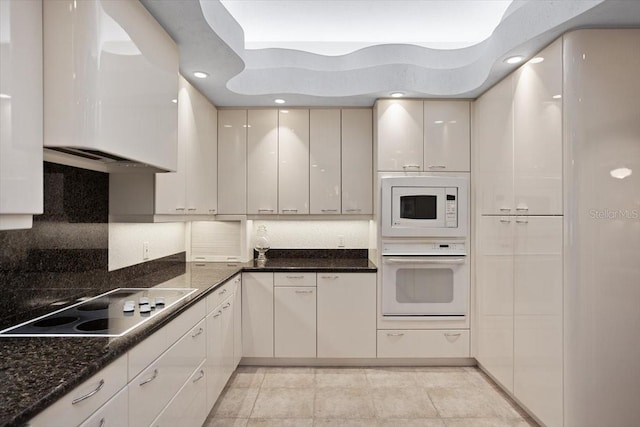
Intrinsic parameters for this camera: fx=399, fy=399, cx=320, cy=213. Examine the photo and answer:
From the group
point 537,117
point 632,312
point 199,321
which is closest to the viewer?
point 632,312

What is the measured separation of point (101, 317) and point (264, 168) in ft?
7.34

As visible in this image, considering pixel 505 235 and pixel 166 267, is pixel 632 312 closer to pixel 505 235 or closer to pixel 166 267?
pixel 505 235

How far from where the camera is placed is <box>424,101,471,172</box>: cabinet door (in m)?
3.52

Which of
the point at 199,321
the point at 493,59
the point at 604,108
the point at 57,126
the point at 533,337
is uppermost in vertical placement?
the point at 493,59

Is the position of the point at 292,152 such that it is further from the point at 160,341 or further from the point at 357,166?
the point at 160,341

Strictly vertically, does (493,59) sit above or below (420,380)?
above

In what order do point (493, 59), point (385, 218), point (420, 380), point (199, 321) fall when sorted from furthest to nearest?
point (385, 218) < point (420, 380) < point (493, 59) < point (199, 321)

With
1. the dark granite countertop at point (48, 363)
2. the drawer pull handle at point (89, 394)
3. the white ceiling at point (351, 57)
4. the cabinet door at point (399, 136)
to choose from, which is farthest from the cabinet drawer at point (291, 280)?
the drawer pull handle at point (89, 394)

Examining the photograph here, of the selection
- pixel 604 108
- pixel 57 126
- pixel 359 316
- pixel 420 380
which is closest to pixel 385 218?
pixel 359 316

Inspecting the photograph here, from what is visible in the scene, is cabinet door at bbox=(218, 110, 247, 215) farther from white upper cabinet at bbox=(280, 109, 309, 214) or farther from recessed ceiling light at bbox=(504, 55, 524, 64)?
recessed ceiling light at bbox=(504, 55, 524, 64)

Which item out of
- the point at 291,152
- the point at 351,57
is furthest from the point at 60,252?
the point at 351,57

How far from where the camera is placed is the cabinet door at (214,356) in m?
2.48

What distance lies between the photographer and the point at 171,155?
7.58 feet

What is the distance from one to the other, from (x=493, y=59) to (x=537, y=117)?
1.83 feet
